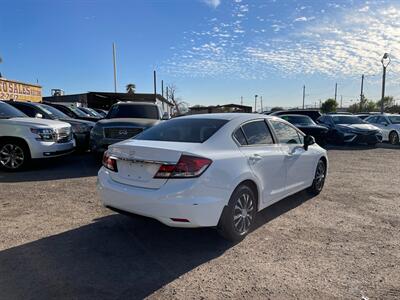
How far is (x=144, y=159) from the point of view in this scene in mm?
3904

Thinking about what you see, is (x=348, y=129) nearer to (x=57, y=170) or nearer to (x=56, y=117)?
(x=56, y=117)

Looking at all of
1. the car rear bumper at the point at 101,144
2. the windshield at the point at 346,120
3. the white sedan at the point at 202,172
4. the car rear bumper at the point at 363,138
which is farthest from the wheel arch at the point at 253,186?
the windshield at the point at 346,120

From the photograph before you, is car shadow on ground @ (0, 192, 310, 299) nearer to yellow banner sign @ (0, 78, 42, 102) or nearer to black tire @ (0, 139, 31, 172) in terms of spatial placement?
black tire @ (0, 139, 31, 172)

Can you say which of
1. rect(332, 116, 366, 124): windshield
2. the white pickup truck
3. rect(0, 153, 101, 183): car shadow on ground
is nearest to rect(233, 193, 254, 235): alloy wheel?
rect(0, 153, 101, 183): car shadow on ground

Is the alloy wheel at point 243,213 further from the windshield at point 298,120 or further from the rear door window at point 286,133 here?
the windshield at point 298,120

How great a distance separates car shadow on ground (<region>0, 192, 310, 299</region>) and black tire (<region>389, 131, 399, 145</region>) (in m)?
14.7

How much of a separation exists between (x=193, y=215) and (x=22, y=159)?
20.5 ft

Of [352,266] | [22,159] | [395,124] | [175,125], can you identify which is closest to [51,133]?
[22,159]

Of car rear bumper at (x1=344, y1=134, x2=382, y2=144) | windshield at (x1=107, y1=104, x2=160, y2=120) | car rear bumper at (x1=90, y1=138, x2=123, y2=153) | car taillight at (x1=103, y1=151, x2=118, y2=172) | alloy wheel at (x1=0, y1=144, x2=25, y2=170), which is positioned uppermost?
windshield at (x1=107, y1=104, x2=160, y2=120)

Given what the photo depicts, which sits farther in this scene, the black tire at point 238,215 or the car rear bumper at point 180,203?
the black tire at point 238,215

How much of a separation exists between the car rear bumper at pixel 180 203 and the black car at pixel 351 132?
44.1ft

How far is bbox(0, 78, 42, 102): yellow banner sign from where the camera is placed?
21891 millimetres

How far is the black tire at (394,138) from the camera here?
16797 mm

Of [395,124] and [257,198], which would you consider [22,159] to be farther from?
[395,124]
